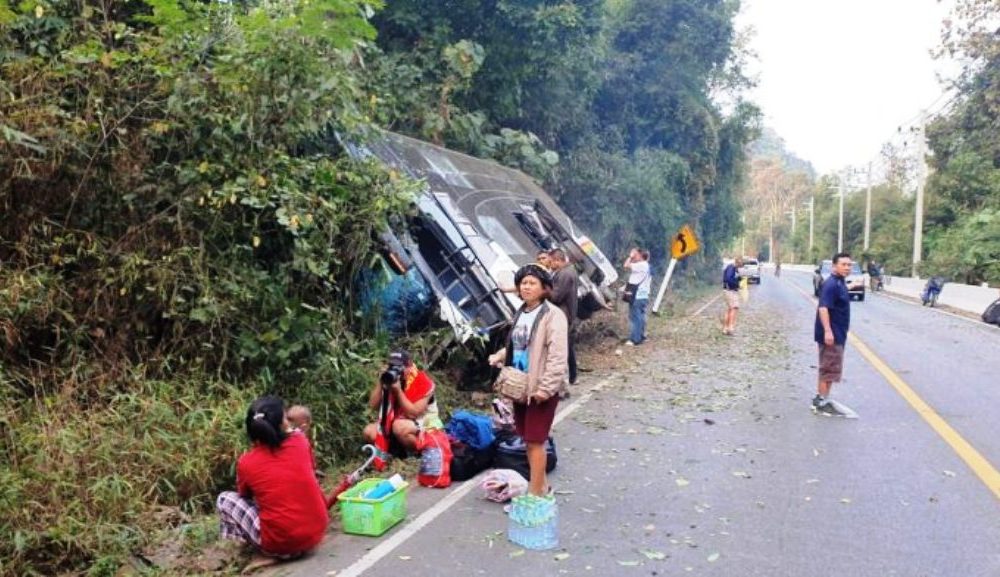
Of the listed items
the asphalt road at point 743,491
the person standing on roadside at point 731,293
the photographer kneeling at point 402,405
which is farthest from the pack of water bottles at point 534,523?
the person standing on roadside at point 731,293

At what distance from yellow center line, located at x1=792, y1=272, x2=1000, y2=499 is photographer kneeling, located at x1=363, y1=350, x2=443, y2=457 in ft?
13.4

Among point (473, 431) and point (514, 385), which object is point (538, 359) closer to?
point (514, 385)

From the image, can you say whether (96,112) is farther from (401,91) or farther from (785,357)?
(785,357)

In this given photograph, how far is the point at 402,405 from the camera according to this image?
5.70 m

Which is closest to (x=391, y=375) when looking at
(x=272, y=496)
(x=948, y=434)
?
(x=272, y=496)

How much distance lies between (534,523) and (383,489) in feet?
3.32

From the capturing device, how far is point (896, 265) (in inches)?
1783

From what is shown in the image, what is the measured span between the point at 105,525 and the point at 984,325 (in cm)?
2015

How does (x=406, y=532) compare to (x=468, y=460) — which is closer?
(x=406, y=532)

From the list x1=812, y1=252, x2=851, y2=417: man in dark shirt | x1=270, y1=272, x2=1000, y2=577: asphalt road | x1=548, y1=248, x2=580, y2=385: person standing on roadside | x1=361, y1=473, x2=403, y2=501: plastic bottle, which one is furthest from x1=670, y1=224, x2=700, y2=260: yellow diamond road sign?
x1=361, y1=473, x2=403, y2=501: plastic bottle

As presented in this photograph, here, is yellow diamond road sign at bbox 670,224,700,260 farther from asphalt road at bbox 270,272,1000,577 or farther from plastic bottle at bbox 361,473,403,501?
plastic bottle at bbox 361,473,403,501

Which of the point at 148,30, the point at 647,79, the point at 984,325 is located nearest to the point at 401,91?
the point at 148,30

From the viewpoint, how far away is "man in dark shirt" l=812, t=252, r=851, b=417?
7844mm

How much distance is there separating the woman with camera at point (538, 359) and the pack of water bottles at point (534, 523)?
0.57 m
